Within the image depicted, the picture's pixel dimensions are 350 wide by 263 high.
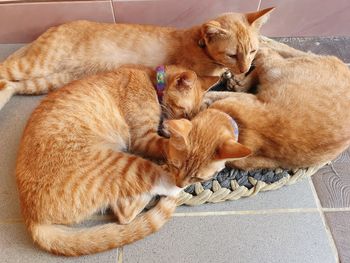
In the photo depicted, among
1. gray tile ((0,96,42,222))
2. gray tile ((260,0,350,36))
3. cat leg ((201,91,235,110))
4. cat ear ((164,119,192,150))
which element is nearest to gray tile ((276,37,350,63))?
gray tile ((260,0,350,36))

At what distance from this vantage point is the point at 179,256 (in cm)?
131

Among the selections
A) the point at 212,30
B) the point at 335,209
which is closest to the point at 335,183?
the point at 335,209

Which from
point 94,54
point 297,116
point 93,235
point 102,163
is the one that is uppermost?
point 94,54

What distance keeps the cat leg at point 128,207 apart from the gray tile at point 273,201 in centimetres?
20

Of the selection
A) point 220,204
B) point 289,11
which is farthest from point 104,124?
point 289,11

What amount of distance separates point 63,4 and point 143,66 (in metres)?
0.62

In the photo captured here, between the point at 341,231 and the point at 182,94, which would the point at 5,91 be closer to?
the point at 182,94

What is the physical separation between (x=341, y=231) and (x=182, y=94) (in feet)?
2.98

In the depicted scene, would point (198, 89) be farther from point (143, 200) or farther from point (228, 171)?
point (143, 200)

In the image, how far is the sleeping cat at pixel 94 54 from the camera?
1666 mm

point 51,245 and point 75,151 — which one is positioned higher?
point 75,151

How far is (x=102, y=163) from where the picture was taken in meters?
1.27

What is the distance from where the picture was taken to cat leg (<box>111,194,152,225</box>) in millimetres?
1268

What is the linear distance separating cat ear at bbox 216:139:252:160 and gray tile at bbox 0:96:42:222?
93 centimetres
